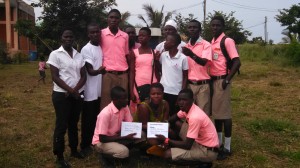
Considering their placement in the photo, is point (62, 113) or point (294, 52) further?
point (294, 52)

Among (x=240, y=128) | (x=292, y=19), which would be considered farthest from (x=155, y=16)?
(x=240, y=128)

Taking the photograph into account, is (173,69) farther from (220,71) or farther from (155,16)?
(155,16)

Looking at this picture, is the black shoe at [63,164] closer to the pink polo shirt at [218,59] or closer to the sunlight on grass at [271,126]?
the pink polo shirt at [218,59]

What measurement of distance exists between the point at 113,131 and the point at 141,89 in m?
0.75

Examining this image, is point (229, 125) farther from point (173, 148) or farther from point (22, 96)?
point (22, 96)

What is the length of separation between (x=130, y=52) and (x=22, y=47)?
29458mm

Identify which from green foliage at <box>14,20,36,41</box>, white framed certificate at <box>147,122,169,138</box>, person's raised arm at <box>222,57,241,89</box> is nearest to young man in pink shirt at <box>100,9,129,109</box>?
white framed certificate at <box>147,122,169,138</box>

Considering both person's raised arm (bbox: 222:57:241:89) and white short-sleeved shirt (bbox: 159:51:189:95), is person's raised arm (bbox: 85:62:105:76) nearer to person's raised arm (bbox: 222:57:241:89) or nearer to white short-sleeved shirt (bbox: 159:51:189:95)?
white short-sleeved shirt (bbox: 159:51:189:95)

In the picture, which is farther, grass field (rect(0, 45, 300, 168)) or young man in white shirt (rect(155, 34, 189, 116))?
grass field (rect(0, 45, 300, 168))

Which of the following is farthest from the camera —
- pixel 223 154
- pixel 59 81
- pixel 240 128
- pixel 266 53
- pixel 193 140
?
pixel 266 53

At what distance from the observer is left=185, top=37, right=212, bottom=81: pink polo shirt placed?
4.68 metres

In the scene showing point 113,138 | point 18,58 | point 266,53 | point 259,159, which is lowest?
point 259,159

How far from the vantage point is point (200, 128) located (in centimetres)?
430

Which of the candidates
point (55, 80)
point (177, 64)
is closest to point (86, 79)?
point (55, 80)
